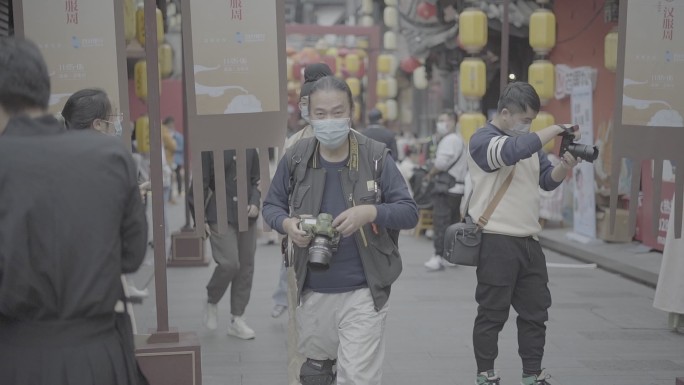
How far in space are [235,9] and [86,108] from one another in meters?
1.14

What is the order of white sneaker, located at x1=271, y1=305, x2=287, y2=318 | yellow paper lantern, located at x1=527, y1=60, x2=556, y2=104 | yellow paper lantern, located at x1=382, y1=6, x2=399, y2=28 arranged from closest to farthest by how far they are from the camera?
white sneaker, located at x1=271, y1=305, x2=287, y2=318
yellow paper lantern, located at x1=527, y1=60, x2=556, y2=104
yellow paper lantern, located at x1=382, y1=6, x2=399, y2=28

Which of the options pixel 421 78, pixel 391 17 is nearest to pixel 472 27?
pixel 421 78

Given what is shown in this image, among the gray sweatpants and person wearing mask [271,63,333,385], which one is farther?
the gray sweatpants

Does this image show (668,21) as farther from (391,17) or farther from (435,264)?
(391,17)

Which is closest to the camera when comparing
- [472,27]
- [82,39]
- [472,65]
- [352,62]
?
[82,39]

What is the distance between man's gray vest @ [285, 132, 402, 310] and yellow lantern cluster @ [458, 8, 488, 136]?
26.0 feet

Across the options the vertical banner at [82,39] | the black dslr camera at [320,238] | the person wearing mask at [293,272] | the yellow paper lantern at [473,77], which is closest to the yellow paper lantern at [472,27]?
the yellow paper lantern at [473,77]

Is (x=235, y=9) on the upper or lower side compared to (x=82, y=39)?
upper

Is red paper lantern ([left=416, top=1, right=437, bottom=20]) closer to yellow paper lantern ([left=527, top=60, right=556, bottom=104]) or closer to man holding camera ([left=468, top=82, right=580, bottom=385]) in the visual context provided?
yellow paper lantern ([left=527, top=60, right=556, bottom=104])

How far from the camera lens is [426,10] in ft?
55.6

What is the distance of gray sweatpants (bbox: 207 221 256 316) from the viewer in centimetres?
674

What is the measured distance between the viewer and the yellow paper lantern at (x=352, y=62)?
2423 centimetres

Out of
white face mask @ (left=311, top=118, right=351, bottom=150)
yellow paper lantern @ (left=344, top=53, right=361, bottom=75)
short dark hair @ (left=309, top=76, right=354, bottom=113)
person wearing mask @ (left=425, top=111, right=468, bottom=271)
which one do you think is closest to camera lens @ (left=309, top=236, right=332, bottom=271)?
white face mask @ (left=311, top=118, right=351, bottom=150)

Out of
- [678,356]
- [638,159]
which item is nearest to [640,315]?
[678,356]
